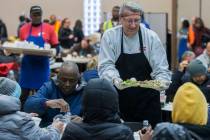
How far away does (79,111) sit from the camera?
4812 mm

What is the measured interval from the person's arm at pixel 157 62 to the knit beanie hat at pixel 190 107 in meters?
1.10

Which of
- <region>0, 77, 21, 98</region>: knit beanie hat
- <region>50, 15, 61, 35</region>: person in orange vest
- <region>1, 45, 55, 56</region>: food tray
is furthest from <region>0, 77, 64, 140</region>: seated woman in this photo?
<region>50, 15, 61, 35</region>: person in orange vest

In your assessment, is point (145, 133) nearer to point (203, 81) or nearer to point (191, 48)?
point (203, 81)

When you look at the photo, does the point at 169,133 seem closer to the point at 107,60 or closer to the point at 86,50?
the point at 107,60

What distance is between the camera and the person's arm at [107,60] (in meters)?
4.93

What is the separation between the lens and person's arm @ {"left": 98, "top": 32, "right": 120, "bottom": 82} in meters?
4.93

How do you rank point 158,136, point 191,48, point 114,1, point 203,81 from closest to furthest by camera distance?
point 158,136, point 203,81, point 191,48, point 114,1

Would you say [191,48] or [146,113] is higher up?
[146,113]

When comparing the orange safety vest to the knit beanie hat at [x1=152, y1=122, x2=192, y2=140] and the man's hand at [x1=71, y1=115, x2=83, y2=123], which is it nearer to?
the man's hand at [x1=71, y1=115, x2=83, y2=123]

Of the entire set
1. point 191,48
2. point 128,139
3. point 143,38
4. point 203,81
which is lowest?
point 191,48

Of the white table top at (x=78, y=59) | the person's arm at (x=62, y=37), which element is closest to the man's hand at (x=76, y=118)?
the white table top at (x=78, y=59)

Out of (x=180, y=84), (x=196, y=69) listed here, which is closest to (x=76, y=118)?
(x=196, y=69)

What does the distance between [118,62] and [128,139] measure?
61.1 inches

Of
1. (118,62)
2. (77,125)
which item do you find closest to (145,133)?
(77,125)
